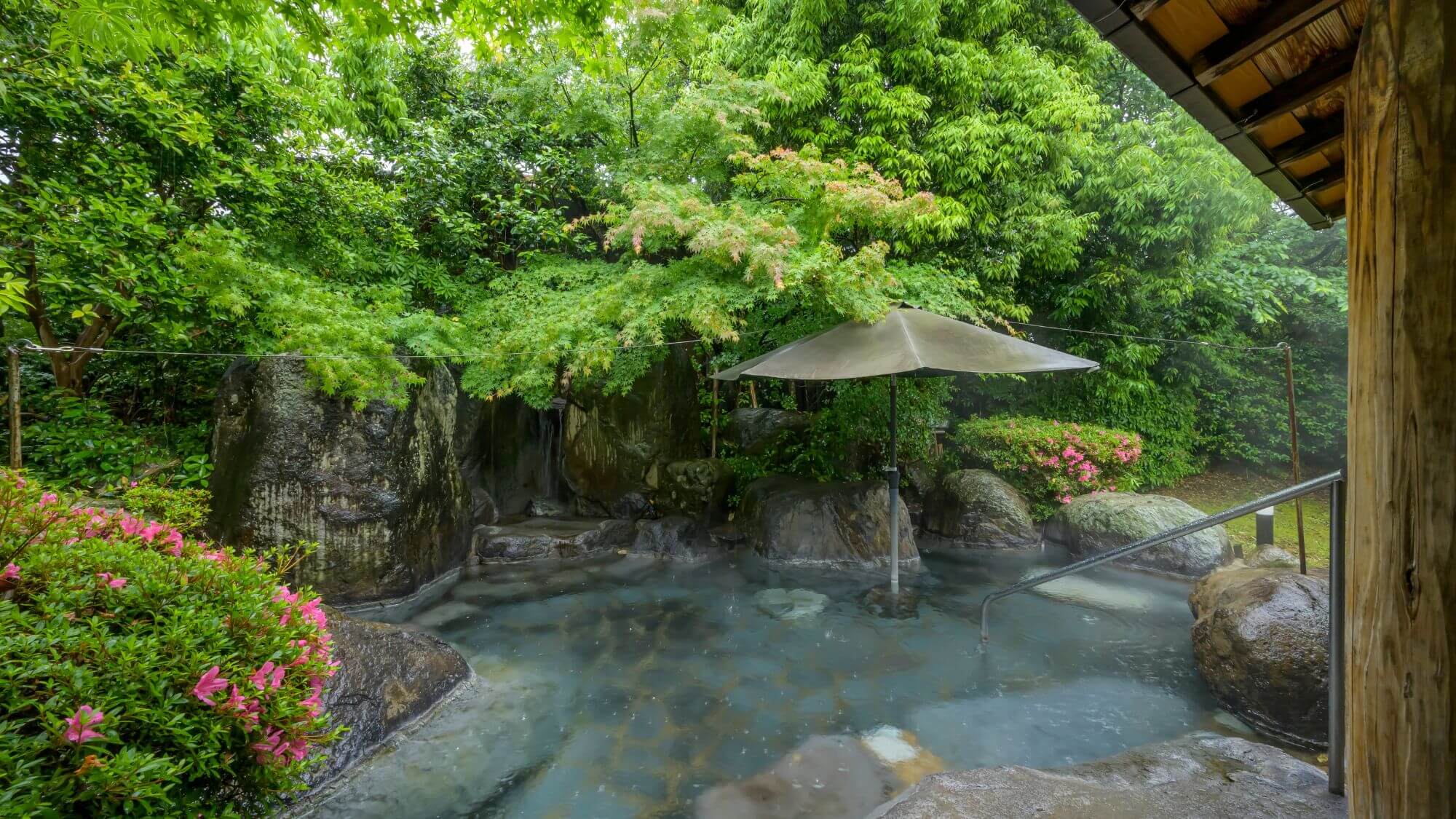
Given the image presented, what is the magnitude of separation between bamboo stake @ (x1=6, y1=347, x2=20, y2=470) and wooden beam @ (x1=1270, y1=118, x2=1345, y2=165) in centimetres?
620

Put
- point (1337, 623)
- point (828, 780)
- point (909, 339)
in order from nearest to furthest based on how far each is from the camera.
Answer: point (1337, 623) < point (828, 780) < point (909, 339)

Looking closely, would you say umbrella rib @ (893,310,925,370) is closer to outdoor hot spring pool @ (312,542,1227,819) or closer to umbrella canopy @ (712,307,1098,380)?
umbrella canopy @ (712,307,1098,380)

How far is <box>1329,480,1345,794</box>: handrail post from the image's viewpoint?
8.27 feet

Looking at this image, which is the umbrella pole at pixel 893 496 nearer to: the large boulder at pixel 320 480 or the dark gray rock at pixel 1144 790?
the dark gray rock at pixel 1144 790

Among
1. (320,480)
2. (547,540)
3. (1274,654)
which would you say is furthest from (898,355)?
(320,480)

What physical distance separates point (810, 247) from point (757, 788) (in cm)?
542

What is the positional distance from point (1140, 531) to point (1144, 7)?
7.14 meters

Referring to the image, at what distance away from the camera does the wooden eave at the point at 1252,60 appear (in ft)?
5.48

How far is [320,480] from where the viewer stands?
19.1 feet

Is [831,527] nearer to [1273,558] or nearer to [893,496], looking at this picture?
[893,496]

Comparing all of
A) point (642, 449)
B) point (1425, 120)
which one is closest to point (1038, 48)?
point (642, 449)

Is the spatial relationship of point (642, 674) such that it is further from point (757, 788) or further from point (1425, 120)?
point (1425, 120)

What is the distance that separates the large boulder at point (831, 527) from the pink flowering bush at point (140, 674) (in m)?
5.66

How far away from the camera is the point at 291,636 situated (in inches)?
86.8
